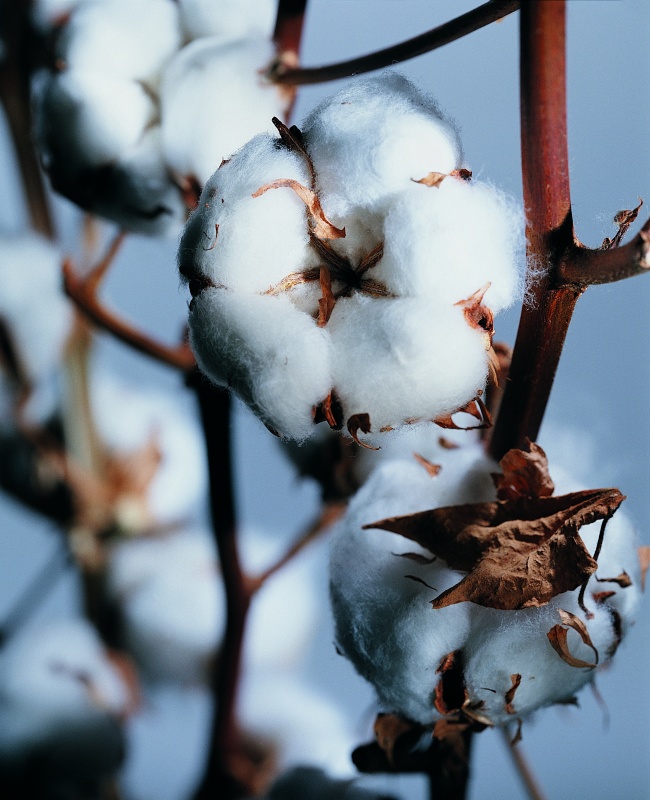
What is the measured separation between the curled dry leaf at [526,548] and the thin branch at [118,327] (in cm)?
16

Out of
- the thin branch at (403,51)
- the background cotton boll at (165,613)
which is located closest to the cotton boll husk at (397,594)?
the thin branch at (403,51)

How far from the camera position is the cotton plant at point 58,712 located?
17.2 inches

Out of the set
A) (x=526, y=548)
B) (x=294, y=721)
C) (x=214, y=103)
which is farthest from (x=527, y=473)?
(x=294, y=721)

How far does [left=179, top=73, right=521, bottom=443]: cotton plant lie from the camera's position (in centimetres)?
20

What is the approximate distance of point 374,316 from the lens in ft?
0.66

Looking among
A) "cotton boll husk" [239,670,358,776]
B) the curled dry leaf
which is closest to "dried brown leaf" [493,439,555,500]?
the curled dry leaf

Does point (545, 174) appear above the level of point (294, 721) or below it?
above

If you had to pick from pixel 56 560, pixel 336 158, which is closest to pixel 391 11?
pixel 336 158

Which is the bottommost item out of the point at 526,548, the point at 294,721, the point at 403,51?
the point at 294,721

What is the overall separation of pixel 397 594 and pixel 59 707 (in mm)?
266

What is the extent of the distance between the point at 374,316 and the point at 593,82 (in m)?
0.21

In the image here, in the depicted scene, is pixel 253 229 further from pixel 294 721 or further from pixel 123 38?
pixel 294 721

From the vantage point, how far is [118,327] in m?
0.36

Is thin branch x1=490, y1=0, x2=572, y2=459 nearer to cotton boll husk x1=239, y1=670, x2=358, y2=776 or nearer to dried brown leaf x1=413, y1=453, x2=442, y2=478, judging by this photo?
dried brown leaf x1=413, y1=453, x2=442, y2=478
